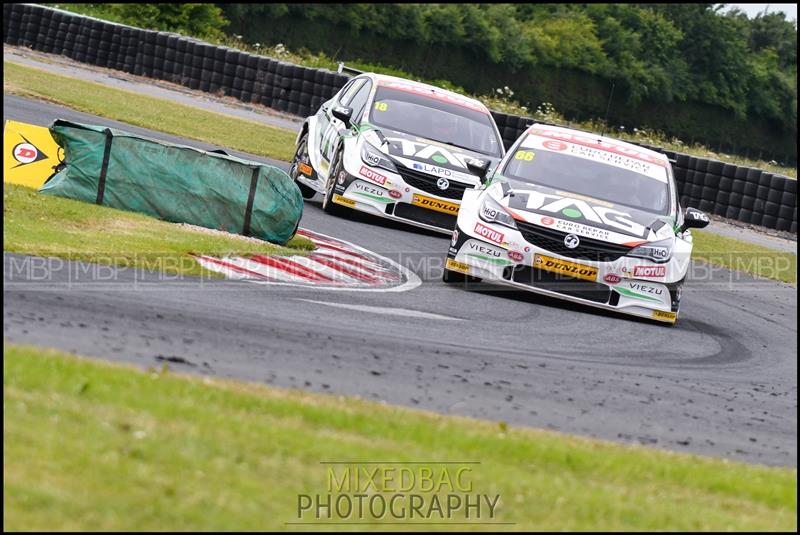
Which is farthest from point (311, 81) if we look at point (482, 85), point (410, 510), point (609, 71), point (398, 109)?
point (609, 71)

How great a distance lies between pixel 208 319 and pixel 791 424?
12.5 feet

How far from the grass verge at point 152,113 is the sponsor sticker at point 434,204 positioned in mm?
7955

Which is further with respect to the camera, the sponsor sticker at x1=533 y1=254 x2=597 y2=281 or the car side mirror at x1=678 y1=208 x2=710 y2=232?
the car side mirror at x1=678 y1=208 x2=710 y2=232

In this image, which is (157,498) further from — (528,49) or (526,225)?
(528,49)

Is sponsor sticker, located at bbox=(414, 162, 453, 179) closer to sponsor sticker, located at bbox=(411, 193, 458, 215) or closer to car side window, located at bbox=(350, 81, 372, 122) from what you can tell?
sponsor sticker, located at bbox=(411, 193, 458, 215)

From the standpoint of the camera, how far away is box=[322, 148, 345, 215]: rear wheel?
47.0ft

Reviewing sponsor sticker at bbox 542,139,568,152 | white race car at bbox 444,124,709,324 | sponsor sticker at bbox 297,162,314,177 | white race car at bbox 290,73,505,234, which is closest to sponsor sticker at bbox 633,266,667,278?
white race car at bbox 444,124,709,324

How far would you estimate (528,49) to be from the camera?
6656 centimetres

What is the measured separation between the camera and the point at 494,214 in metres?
11.2

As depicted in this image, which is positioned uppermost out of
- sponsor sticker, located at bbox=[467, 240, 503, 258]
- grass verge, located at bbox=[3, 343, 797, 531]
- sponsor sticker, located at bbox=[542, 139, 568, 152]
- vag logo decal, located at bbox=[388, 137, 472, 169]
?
sponsor sticker, located at bbox=[542, 139, 568, 152]

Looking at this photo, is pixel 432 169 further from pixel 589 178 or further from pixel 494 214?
pixel 494 214

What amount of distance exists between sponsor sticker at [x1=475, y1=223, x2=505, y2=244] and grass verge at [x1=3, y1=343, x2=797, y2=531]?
443 cm

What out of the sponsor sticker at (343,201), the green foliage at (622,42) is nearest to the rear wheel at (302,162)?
the sponsor sticker at (343,201)

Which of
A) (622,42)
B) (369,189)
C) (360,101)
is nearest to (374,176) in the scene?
(369,189)
